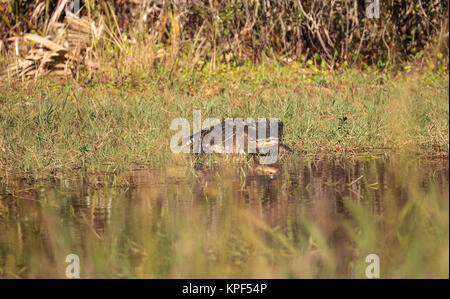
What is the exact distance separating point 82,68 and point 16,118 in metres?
3.61

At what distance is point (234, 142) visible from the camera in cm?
586

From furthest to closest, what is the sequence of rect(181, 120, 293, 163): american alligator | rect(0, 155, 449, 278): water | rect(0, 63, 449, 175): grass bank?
rect(181, 120, 293, 163): american alligator, rect(0, 63, 449, 175): grass bank, rect(0, 155, 449, 278): water

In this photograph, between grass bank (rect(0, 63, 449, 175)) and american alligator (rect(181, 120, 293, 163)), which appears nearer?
grass bank (rect(0, 63, 449, 175))

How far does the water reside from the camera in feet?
10.3

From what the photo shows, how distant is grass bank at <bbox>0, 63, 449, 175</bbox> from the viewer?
18.7 ft

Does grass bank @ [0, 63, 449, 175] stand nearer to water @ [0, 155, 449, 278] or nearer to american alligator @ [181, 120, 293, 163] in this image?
american alligator @ [181, 120, 293, 163]

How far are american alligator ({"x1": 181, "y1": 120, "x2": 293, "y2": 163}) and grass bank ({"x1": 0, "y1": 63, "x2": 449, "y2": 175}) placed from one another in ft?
0.81

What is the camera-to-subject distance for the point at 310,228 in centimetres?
367

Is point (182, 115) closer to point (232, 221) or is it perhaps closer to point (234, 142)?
point (234, 142)

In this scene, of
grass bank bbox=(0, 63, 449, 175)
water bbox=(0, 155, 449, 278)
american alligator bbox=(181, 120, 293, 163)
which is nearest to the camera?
water bbox=(0, 155, 449, 278)

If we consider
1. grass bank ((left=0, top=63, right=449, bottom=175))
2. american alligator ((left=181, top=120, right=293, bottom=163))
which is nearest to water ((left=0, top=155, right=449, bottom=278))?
american alligator ((left=181, top=120, right=293, bottom=163))

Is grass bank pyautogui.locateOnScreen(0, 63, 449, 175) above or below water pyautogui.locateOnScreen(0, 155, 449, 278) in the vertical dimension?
above
